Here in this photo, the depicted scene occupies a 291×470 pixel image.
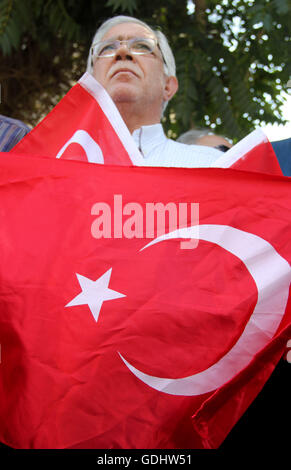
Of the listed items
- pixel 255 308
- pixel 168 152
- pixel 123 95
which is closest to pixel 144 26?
pixel 123 95

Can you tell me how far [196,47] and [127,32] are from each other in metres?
0.88

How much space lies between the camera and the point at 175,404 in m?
1.15

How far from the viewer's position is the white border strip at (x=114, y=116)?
5.06ft

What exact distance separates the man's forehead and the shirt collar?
383 millimetres

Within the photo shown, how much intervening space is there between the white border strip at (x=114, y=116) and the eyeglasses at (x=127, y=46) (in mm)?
518

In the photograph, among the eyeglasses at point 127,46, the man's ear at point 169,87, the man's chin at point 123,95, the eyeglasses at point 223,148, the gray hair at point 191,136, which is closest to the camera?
the man's chin at point 123,95

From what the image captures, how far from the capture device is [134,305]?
1.18 meters

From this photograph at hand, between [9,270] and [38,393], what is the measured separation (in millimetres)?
290

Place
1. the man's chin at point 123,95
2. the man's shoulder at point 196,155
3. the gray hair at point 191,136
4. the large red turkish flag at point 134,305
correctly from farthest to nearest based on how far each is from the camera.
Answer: the gray hair at point 191,136, the man's chin at point 123,95, the man's shoulder at point 196,155, the large red turkish flag at point 134,305

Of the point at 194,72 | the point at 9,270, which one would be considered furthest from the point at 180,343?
the point at 194,72

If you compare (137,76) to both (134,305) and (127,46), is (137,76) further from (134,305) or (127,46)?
(134,305)

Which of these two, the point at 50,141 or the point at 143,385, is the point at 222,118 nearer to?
the point at 50,141

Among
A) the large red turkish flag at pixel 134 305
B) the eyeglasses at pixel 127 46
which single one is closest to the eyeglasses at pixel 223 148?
the eyeglasses at pixel 127 46

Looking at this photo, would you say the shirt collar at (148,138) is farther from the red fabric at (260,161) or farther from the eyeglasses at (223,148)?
the red fabric at (260,161)
